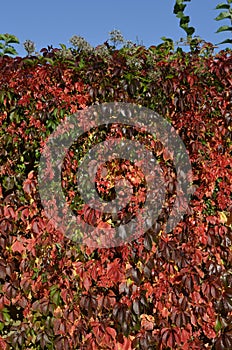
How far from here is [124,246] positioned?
9.83 feet

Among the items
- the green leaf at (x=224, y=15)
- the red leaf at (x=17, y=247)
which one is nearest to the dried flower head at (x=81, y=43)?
the red leaf at (x=17, y=247)

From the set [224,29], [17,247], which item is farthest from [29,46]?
[224,29]

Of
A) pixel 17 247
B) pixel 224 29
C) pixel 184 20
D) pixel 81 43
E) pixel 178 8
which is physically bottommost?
pixel 17 247

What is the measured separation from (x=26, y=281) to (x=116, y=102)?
131 cm

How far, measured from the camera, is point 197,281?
3.05 meters

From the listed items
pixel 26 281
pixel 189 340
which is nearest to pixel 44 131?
pixel 26 281

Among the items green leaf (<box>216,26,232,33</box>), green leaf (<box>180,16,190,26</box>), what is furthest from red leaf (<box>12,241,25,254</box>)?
green leaf (<box>180,16,190,26</box>)

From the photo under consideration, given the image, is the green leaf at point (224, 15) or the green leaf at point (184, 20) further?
the green leaf at point (184, 20)

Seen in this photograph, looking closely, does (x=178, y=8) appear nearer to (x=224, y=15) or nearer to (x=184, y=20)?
(x=184, y=20)

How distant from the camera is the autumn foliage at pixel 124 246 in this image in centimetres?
303

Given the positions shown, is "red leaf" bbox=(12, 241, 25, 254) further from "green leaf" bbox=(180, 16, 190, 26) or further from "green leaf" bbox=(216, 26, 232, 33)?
"green leaf" bbox=(180, 16, 190, 26)

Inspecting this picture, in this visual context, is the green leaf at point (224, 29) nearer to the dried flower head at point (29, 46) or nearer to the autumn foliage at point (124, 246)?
the autumn foliage at point (124, 246)

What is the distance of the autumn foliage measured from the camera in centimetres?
303

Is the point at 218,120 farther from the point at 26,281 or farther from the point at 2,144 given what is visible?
the point at 26,281
